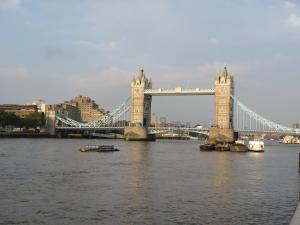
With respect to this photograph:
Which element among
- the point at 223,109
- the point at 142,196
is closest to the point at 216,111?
the point at 223,109

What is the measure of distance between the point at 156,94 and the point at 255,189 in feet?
269

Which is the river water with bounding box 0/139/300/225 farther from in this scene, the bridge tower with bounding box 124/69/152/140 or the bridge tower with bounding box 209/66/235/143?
the bridge tower with bounding box 124/69/152/140

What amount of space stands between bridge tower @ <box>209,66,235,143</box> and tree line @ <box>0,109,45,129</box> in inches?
1484

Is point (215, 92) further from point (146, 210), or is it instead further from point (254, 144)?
point (146, 210)

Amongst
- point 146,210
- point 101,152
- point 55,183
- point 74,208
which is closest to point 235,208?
point 146,210

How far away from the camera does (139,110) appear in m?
107

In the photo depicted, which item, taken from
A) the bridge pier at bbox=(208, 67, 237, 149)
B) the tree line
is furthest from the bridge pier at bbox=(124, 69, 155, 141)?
the tree line

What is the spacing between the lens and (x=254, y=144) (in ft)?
224

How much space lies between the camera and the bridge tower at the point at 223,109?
94750mm

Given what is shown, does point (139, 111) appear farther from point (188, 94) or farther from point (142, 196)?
point (142, 196)

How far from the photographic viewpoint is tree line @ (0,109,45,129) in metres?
108

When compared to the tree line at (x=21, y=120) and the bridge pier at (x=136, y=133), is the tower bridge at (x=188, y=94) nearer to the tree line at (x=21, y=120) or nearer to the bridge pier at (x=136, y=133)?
the bridge pier at (x=136, y=133)

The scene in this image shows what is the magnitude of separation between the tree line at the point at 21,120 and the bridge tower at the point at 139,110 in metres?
22.0

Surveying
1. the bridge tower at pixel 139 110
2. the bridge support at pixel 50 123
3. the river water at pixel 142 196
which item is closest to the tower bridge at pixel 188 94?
the bridge tower at pixel 139 110
